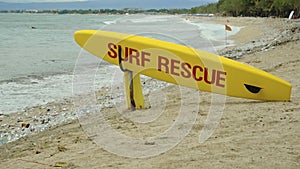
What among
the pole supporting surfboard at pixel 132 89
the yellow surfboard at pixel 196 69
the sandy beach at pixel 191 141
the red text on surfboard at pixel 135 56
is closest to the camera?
the sandy beach at pixel 191 141

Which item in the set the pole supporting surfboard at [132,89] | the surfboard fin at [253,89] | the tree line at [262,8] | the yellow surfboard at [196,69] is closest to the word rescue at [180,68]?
the yellow surfboard at [196,69]

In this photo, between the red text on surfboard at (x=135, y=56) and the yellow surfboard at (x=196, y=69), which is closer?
the yellow surfboard at (x=196, y=69)

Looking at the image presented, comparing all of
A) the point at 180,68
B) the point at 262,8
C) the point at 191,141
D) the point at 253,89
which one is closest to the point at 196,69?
the point at 180,68

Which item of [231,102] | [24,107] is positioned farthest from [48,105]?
[231,102]

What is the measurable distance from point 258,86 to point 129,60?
161cm

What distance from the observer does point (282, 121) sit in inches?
128

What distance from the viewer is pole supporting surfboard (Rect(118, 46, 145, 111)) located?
452 centimetres

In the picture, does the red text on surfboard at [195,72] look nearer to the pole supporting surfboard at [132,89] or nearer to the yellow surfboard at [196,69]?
the yellow surfboard at [196,69]

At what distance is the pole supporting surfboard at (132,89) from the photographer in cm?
452

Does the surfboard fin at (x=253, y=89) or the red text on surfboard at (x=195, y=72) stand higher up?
the red text on surfboard at (x=195, y=72)

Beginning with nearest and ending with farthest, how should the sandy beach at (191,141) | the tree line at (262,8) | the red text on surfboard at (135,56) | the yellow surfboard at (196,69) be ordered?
the sandy beach at (191,141) < the yellow surfboard at (196,69) < the red text on surfboard at (135,56) < the tree line at (262,8)

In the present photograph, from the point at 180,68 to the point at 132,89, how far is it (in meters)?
0.74

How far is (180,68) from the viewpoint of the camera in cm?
420

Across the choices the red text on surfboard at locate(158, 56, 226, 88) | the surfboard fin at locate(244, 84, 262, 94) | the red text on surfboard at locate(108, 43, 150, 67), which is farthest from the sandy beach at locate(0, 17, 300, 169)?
the red text on surfboard at locate(108, 43, 150, 67)
